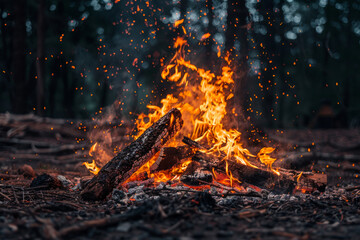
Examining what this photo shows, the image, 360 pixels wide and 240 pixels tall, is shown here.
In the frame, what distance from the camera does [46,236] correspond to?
2.84 m

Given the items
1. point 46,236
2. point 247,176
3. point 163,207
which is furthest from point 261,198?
point 46,236

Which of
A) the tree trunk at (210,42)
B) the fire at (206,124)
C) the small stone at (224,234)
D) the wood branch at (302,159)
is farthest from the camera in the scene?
the tree trunk at (210,42)

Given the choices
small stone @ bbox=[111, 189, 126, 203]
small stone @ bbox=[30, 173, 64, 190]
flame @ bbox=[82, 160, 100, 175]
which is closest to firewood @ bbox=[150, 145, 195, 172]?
small stone @ bbox=[111, 189, 126, 203]

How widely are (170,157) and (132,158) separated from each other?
2.49 ft

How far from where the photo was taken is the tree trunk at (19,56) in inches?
599

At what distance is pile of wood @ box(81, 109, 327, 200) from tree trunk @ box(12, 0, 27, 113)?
38.9 ft

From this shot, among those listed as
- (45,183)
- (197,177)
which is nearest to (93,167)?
(45,183)

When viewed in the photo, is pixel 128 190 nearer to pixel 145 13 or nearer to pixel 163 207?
pixel 163 207

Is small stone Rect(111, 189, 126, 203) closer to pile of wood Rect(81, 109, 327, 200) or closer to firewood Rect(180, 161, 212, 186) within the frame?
pile of wood Rect(81, 109, 327, 200)

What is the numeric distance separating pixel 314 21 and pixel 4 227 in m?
25.2

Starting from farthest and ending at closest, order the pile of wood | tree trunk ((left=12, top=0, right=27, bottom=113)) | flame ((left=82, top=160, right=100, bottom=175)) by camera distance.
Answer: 1. tree trunk ((left=12, top=0, right=27, bottom=113))
2. flame ((left=82, top=160, right=100, bottom=175))
3. the pile of wood

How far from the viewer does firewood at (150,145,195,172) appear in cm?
568

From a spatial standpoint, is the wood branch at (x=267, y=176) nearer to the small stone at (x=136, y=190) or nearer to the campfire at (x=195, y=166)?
the campfire at (x=195, y=166)

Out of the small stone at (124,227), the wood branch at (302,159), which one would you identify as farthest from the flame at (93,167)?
the wood branch at (302,159)
